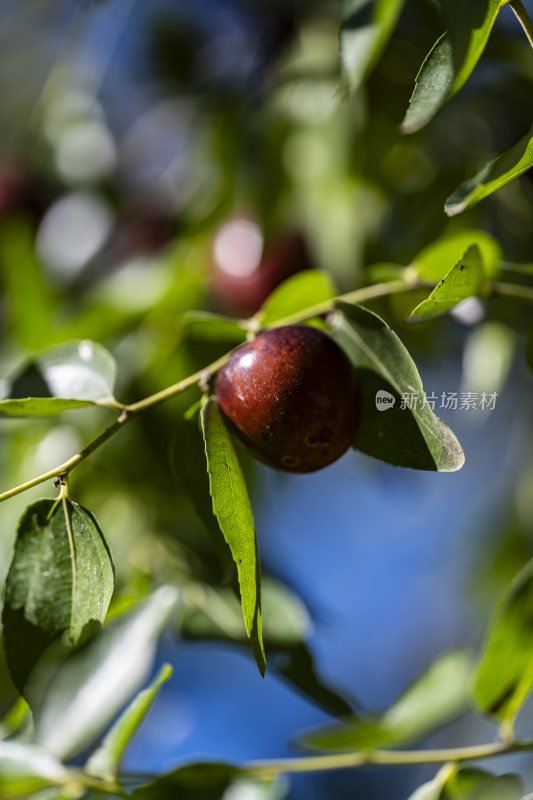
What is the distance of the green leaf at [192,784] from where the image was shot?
1.17 meters

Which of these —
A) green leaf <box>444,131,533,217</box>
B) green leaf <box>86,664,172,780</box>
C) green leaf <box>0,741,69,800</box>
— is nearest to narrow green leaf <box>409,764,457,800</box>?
green leaf <box>86,664,172,780</box>

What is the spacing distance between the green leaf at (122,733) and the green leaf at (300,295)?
1.62 feet

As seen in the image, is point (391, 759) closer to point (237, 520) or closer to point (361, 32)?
point (237, 520)

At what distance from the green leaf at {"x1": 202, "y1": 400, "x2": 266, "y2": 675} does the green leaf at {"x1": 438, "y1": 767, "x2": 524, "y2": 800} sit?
453 mm

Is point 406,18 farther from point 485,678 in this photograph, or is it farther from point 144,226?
point 485,678

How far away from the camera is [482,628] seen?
2961 mm

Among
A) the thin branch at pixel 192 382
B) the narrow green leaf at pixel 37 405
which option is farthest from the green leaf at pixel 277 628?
the narrow green leaf at pixel 37 405

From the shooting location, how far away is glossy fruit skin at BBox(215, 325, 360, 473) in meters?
0.99

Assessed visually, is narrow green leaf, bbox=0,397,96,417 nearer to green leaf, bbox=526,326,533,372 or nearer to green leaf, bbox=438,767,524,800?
green leaf, bbox=526,326,533,372

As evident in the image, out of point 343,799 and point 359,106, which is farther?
point 343,799

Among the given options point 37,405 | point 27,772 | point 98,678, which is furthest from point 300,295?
point 27,772

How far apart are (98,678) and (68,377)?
17.9 inches

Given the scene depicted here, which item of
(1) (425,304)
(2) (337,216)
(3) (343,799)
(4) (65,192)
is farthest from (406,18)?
(3) (343,799)

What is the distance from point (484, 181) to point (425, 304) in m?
0.12
